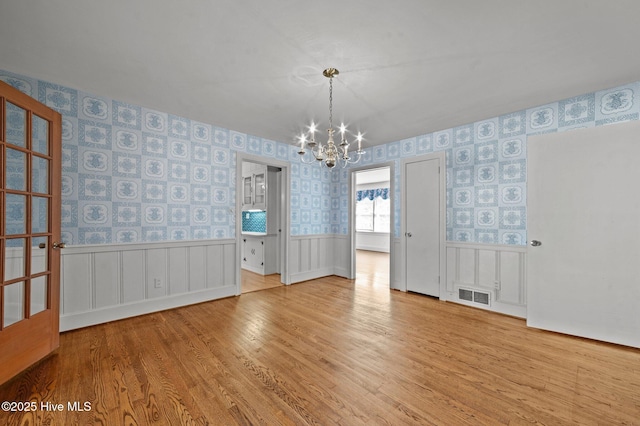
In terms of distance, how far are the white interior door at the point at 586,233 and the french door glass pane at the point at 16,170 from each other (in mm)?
4835

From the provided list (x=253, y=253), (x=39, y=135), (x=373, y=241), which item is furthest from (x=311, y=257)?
(x=373, y=241)

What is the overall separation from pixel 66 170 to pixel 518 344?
490 cm

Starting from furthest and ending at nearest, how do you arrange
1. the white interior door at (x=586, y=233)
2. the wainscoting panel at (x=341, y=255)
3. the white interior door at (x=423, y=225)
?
the wainscoting panel at (x=341, y=255) → the white interior door at (x=423, y=225) → the white interior door at (x=586, y=233)

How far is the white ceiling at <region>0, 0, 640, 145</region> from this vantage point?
1.73m

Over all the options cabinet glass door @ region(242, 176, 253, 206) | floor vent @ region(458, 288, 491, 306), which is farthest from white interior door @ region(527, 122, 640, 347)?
cabinet glass door @ region(242, 176, 253, 206)

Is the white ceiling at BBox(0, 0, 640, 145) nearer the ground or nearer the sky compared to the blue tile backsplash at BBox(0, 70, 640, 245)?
nearer the sky

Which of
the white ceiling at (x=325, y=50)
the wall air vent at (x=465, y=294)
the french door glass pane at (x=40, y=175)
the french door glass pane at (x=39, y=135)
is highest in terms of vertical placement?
the white ceiling at (x=325, y=50)

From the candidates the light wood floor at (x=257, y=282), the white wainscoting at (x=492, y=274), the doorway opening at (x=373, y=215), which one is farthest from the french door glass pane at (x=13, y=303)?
the doorway opening at (x=373, y=215)

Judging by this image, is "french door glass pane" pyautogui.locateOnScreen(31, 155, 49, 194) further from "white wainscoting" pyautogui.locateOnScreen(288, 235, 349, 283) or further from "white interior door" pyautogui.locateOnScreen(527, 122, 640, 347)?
"white interior door" pyautogui.locateOnScreen(527, 122, 640, 347)

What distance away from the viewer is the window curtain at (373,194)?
369 inches

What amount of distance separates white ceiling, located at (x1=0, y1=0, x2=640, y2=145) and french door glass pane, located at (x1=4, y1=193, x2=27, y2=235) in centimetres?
123

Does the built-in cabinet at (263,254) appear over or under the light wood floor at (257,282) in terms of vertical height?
over

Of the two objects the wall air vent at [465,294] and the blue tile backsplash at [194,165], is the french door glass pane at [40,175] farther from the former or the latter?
the wall air vent at [465,294]

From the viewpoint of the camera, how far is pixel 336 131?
404 cm
